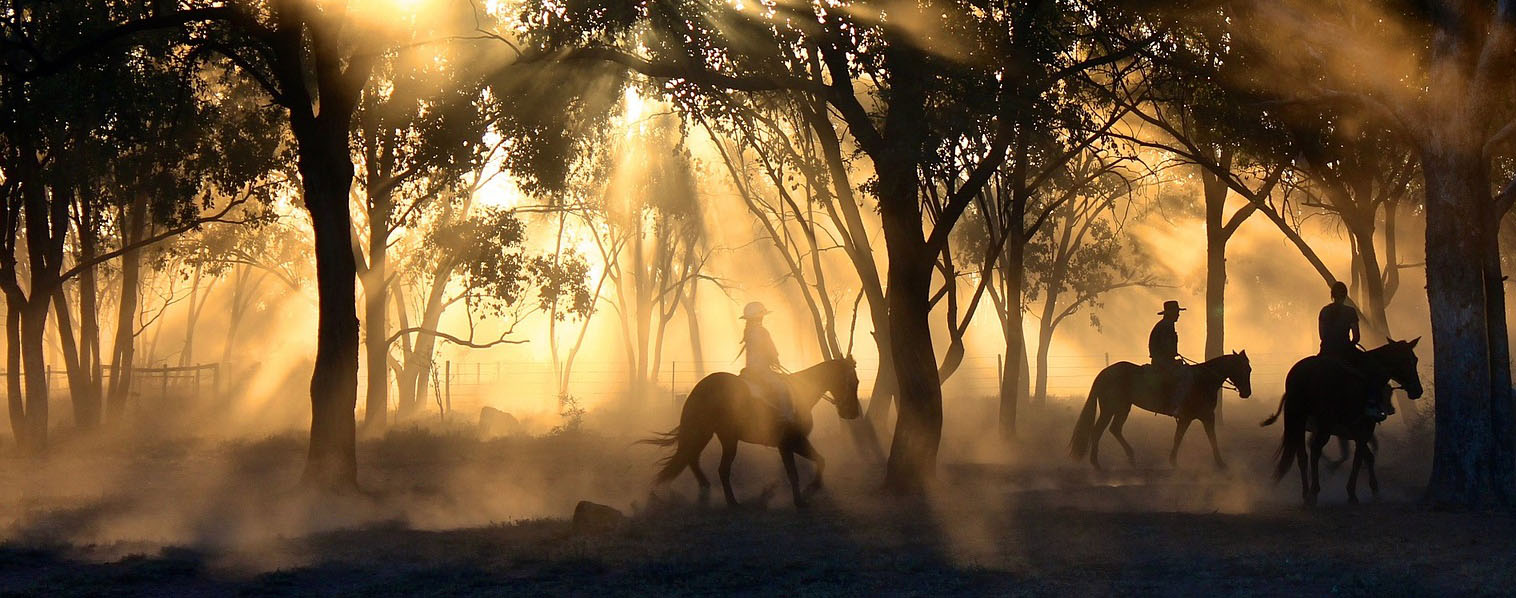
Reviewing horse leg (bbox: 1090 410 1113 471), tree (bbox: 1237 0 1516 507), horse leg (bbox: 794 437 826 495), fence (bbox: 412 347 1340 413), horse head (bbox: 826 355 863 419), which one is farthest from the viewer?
fence (bbox: 412 347 1340 413)

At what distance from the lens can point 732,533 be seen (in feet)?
41.4

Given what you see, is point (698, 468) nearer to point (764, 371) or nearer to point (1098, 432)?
point (764, 371)

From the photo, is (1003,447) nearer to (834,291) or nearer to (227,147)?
(227,147)

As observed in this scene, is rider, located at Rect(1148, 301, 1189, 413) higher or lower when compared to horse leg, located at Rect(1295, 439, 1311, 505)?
higher

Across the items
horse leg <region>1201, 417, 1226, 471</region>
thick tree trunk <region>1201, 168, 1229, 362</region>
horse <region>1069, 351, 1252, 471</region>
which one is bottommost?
horse leg <region>1201, 417, 1226, 471</region>

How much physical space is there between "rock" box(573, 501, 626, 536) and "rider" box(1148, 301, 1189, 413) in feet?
32.6

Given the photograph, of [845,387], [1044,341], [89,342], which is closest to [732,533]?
[845,387]

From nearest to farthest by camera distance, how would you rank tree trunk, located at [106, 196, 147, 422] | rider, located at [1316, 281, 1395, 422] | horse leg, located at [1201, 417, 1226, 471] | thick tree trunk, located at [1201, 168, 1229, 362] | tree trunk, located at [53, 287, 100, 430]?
rider, located at [1316, 281, 1395, 422]
horse leg, located at [1201, 417, 1226, 471]
tree trunk, located at [53, 287, 100, 430]
thick tree trunk, located at [1201, 168, 1229, 362]
tree trunk, located at [106, 196, 147, 422]

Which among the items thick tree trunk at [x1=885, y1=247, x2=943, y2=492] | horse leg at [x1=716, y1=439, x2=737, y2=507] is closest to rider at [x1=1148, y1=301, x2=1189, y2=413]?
thick tree trunk at [x1=885, y1=247, x2=943, y2=492]

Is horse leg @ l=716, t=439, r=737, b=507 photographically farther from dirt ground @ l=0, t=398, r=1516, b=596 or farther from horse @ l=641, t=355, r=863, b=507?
dirt ground @ l=0, t=398, r=1516, b=596

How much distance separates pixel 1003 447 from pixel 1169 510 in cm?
1064

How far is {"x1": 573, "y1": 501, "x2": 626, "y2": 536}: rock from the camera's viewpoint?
493 inches

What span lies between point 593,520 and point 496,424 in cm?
2047

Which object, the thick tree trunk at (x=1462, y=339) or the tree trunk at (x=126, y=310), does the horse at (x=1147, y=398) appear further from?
the tree trunk at (x=126, y=310)
